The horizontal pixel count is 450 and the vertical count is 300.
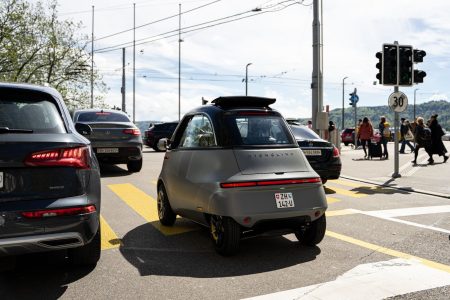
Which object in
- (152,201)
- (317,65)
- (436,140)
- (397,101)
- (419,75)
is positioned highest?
(317,65)

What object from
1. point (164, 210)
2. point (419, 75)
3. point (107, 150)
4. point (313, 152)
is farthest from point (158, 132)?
point (164, 210)

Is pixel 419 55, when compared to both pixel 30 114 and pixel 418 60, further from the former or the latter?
pixel 30 114

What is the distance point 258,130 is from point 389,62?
885cm

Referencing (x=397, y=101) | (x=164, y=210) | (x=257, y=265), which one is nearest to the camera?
(x=257, y=265)

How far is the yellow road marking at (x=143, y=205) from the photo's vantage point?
21.0 ft

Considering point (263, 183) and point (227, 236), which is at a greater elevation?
point (263, 183)

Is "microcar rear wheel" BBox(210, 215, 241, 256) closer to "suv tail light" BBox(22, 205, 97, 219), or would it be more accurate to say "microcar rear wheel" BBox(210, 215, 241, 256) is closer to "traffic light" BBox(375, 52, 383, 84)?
"suv tail light" BBox(22, 205, 97, 219)

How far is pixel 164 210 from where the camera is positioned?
6434 mm

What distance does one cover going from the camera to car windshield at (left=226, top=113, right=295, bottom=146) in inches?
204

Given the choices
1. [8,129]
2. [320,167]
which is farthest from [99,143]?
[8,129]

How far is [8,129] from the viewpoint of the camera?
378 centimetres

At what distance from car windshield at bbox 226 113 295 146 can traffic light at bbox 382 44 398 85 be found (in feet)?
27.4

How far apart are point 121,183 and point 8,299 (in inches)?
293

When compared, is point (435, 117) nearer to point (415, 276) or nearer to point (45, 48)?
point (415, 276)
